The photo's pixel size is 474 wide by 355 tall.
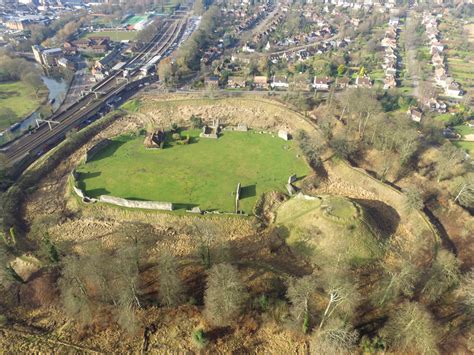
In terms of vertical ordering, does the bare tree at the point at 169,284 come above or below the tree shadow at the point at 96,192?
above

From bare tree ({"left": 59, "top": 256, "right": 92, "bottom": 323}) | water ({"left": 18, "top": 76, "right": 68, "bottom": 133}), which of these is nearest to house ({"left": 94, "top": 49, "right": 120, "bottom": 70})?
water ({"left": 18, "top": 76, "right": 68, "bottom": 133})

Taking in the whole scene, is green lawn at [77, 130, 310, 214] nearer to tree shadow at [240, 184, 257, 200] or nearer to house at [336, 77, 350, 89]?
tree shadow at [240, 184, 257, 200]

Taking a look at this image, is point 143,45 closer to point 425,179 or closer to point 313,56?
point 313,56

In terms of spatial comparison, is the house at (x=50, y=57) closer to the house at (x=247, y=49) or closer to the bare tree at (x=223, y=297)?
the house at (x=247, y=49)

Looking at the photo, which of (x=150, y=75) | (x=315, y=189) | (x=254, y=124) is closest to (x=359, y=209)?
(x=315, y=189)

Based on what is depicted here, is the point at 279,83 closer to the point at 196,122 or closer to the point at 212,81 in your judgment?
the point at 212,81

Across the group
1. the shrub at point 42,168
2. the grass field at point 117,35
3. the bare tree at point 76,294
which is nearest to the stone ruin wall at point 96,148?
the shrub at point 42,168
